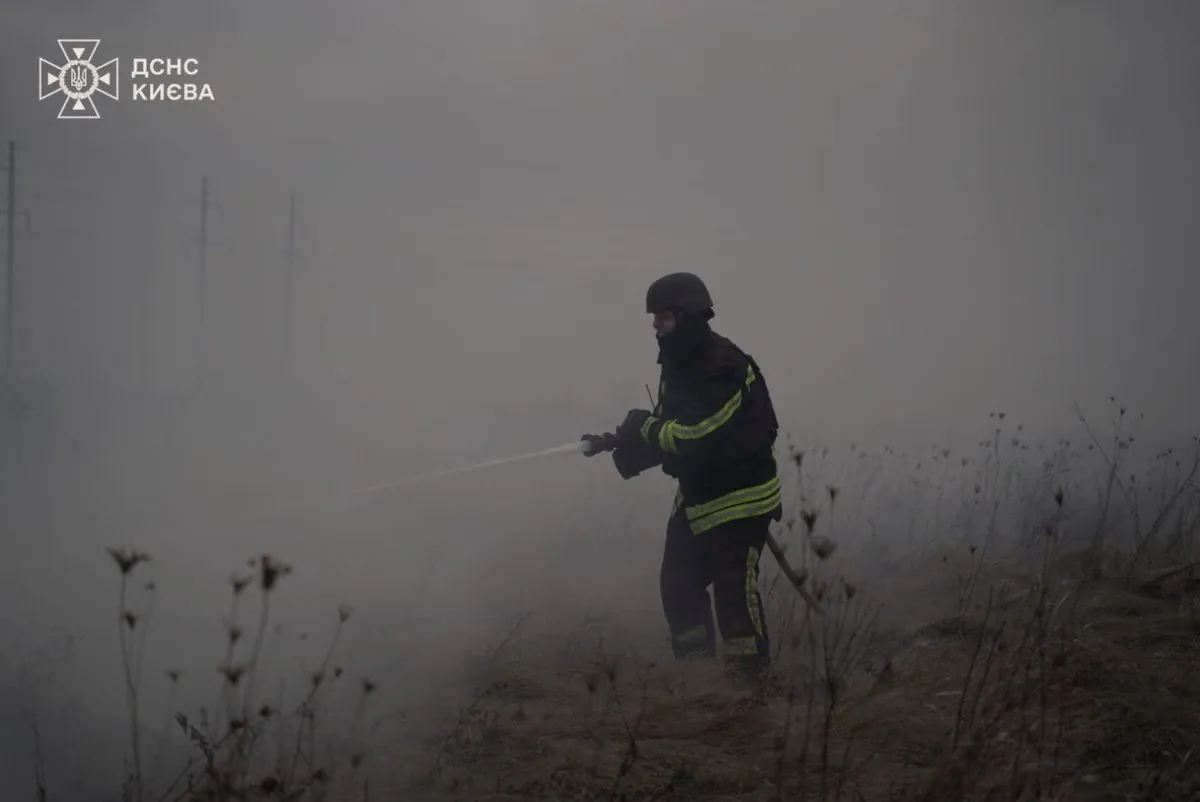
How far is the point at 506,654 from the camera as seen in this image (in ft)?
16.1

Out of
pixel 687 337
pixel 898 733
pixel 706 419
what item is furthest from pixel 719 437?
pixel 898 733

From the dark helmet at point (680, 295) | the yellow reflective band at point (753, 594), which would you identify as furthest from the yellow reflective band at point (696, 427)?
the yellow reflective band at point (753, 594)

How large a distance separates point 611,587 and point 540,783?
409 centimetres

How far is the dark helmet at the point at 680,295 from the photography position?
4.33 m

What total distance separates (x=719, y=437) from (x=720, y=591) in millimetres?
697

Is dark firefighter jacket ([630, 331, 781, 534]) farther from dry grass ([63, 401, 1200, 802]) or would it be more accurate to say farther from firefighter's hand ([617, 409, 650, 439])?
dry grass ([63, 401, 1200, 802])

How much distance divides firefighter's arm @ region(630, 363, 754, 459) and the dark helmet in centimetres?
31

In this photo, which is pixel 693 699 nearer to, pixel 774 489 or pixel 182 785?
pixel 774 489

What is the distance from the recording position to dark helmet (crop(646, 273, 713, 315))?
4332 millimetres

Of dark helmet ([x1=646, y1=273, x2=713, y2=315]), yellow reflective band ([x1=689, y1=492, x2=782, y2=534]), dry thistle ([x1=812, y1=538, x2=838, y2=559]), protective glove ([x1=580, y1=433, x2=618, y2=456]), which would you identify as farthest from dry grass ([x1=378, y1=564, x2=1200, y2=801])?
dark helmet ([x1=646, y1=273, x2=713, y2=315])

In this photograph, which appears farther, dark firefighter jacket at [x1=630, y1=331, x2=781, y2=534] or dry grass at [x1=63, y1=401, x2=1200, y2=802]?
dark firefighter jacket at [x1=630, y1=331, x2=781, y2=534]

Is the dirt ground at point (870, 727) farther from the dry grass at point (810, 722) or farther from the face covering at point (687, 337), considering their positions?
the face covering at point (687, 337)

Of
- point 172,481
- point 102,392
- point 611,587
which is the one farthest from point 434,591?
point 102,392

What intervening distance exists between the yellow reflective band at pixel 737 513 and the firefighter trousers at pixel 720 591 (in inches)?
1.0
